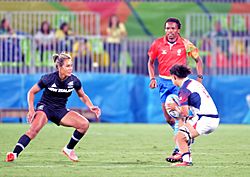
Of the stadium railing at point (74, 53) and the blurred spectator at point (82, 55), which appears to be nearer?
the stadium railing at point (74, 53)

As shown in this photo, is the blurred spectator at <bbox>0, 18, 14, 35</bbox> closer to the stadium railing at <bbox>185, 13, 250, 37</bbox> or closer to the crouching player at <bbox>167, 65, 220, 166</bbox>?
the stadium railing at <bbox>185, 13, 250, 37</bbox>

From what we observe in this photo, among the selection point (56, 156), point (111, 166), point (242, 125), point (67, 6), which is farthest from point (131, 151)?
point (67, 6)

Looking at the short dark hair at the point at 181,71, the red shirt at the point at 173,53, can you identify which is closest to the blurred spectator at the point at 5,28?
the red shirt at the point at 173,53

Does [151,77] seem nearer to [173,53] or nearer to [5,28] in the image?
[173,53]

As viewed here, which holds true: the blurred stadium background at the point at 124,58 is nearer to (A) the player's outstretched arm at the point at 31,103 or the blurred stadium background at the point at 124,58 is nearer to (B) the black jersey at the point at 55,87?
(B) the black jersey at the point at 55,87

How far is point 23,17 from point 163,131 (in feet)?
23.8

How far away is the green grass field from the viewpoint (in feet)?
41.9

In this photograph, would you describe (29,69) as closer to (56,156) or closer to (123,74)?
(123,74)

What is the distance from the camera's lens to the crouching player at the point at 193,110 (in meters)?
13.3

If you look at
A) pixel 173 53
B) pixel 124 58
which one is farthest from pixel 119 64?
pixel 173 53

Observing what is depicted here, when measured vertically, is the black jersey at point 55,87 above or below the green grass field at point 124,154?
above

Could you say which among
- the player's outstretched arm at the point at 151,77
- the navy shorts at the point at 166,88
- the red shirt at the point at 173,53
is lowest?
the navy shorts at the point at 166,88

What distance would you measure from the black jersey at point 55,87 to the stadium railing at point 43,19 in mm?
13311

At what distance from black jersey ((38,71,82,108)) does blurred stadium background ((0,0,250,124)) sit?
11580 mm
